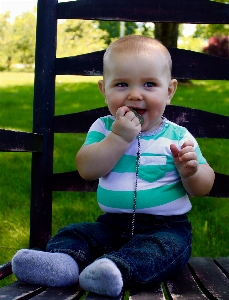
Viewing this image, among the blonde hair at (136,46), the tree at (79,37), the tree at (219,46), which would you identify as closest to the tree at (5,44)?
the tree at (79,37)

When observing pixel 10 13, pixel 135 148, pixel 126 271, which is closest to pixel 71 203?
pixel 135 148

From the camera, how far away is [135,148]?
5.66 ft

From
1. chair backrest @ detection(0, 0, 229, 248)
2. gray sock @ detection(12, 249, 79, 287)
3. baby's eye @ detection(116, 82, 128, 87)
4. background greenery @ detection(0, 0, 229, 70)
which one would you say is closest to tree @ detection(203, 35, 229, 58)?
background greenery @ detection(0, 0, 229, 70)

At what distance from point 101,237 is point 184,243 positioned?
0.24 m

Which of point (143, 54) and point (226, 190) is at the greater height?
point (143, 54)

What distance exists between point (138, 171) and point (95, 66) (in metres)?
0.52

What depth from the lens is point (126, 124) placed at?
1.57 metres

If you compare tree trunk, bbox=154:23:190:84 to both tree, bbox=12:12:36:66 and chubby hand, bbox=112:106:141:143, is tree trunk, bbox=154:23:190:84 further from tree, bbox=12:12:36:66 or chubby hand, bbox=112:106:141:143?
tree, bbox=12:12:36:66

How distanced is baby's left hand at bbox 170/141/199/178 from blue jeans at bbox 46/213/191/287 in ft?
0.56

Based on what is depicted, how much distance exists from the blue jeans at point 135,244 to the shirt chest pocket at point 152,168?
4.5 inches

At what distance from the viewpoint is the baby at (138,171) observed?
1.55 meters

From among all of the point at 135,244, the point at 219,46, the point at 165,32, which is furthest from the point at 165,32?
the point at 219,46

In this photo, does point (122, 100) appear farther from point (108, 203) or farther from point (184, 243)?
point (184, 243)

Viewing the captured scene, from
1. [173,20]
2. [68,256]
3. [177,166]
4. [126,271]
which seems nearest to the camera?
[126,271]
